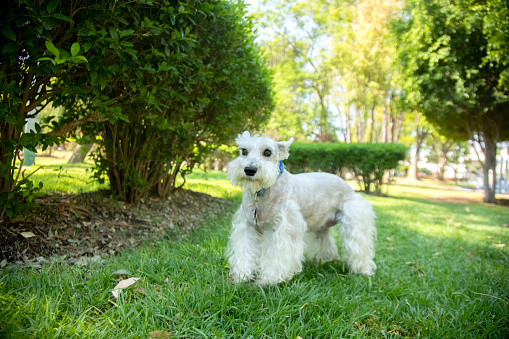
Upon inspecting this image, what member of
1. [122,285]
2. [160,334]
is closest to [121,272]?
[122,285]

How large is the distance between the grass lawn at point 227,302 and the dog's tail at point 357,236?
0.17 meters

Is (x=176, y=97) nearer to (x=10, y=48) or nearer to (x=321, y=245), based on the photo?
(x=10, y=48)

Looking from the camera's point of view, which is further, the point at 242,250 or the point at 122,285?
the point at 242,250

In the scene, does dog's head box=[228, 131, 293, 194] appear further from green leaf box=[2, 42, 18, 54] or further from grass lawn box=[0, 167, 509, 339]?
green leaf box=[2, 42, 18, 54]

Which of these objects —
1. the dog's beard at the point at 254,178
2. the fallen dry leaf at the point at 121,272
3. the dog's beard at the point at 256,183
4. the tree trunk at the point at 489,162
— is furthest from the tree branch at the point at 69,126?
the tree trunk at the point at 489,162

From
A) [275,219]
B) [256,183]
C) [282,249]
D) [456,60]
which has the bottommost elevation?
[282,249]

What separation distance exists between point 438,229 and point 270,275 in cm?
520

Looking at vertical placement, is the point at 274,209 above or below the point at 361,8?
below

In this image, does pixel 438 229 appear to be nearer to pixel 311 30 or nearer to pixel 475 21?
pixel 475 21

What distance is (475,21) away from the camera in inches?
426

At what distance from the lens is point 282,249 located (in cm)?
262

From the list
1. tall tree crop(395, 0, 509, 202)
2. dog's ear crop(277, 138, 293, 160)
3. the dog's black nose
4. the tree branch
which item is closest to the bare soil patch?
the tree branch

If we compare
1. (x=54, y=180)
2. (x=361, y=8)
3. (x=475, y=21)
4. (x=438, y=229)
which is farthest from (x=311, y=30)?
(x=54, y=180)

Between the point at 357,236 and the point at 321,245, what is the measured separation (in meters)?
0.58
